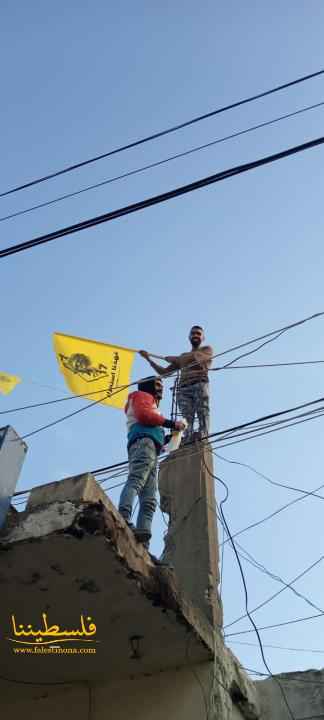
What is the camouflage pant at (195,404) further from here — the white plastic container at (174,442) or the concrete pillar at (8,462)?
the concrete pillar at (8,462)

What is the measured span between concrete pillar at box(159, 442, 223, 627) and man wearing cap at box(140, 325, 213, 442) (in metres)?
0.41

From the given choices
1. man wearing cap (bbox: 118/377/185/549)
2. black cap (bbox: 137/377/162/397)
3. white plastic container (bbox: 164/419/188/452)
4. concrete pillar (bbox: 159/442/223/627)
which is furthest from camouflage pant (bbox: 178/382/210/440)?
man wearing cap (bbox: 118/377/185/549)

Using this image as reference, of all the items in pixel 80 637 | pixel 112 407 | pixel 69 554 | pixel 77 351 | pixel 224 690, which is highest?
pixel 77 351

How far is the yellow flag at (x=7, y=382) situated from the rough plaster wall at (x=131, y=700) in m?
2.76

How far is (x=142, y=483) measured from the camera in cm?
435

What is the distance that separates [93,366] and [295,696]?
380 cm

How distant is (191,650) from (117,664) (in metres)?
0.55

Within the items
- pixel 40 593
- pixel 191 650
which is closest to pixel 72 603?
pixel 40 593

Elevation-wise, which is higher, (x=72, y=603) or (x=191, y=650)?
(x=72, y=603)

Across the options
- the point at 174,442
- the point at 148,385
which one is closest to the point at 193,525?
the point at 174,442

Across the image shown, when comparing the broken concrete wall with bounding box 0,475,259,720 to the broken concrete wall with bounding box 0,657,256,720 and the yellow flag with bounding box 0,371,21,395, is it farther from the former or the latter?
the yellow flag with bounding box 0,371,21,395

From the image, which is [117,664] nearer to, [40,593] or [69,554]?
[40,593]

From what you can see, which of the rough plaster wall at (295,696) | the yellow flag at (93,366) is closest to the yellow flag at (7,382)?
the yellow flag at (93,366)

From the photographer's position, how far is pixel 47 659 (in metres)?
4.19
